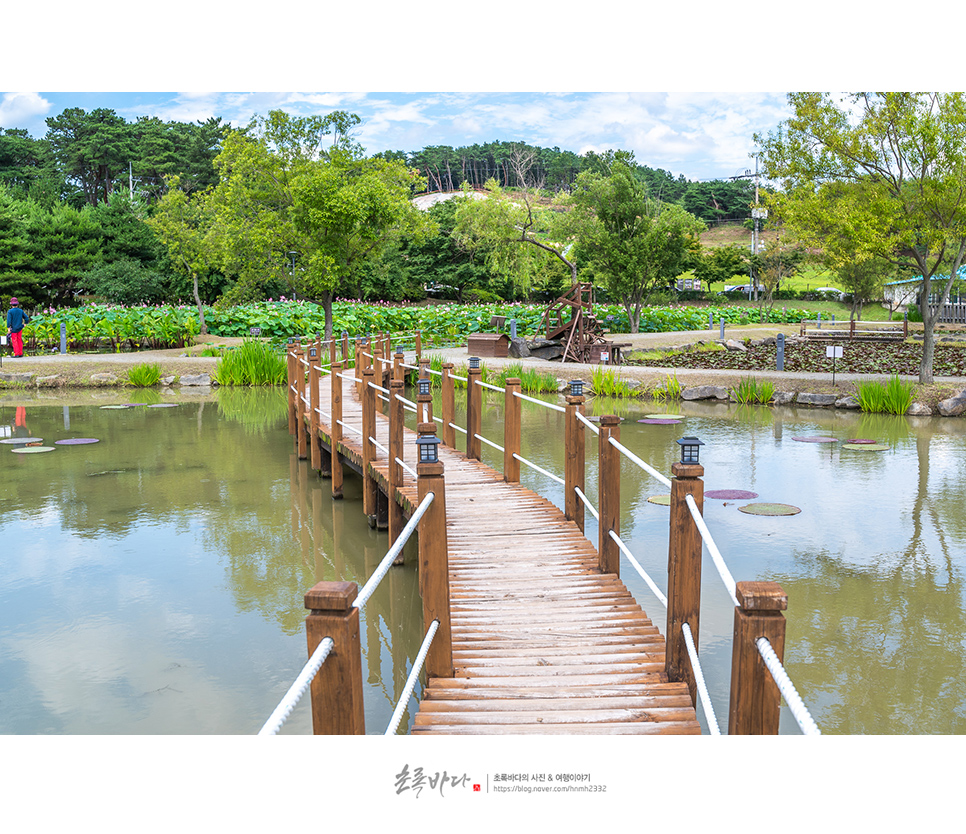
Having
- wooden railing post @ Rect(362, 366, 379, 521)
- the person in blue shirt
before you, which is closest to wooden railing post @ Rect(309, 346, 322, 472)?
wooden railing post @ Rect(362, 366, 379, 521)

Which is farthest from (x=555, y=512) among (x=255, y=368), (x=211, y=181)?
(x=211, y=181)

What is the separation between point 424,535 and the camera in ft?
11.0

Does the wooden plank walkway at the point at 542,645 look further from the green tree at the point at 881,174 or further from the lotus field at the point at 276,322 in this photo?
the lotus field at the point at 276,322

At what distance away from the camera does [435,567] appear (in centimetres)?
340

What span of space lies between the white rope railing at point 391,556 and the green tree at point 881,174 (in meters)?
12.0

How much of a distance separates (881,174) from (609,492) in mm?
12227

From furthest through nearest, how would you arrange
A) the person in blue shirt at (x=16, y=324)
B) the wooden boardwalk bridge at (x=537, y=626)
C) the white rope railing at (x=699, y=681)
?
1. the person in blue shirt at (x=16, y=324)
2. the white rope railing at (x=699, y=681)
3. the wooden boardwalk bridge at (x=537, y=626)

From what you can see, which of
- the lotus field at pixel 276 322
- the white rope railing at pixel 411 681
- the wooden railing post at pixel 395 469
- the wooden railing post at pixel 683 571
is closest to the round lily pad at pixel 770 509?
the wooden railing post at pixel 395 469

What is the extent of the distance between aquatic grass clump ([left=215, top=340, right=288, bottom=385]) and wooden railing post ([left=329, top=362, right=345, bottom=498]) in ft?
32.1

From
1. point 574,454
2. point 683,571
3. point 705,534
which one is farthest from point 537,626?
point 574,454

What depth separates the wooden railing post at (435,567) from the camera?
3361 millimetres

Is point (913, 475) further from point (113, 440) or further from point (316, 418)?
point (113, 440)

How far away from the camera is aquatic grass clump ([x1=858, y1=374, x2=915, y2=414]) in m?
13.4

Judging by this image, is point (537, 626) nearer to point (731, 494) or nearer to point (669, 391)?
point (731, 494)
